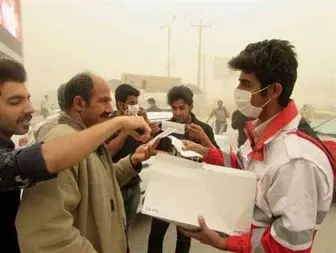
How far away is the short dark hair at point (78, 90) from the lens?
1.22m

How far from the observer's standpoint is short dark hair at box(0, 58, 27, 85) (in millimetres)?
808

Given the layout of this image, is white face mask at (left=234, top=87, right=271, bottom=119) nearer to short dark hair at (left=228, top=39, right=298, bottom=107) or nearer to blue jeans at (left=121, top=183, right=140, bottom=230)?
short dark hair at (left=228, top=39, right=298, bottom=107)

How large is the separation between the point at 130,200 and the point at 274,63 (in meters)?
1.59

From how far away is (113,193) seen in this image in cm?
115

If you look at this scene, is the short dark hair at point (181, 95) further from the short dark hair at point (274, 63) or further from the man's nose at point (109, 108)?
the short dark hair at point (274, 63)

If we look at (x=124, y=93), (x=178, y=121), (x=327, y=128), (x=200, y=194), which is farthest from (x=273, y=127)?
(x=327, y=128)

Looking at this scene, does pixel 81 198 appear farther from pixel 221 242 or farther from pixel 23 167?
pixel 221 242

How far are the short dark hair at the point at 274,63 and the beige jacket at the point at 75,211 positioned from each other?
63 centimetres

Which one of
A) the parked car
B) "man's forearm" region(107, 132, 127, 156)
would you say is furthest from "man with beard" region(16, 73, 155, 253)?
the parked car

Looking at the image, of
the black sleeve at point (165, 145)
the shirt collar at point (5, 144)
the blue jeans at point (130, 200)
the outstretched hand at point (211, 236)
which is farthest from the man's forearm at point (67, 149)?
the blue jeans at point (130, 200)

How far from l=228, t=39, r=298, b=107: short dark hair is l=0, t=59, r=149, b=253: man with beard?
436 millimetres

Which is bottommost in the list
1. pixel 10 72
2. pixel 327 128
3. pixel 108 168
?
pixel 327 128

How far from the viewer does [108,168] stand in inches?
46.3

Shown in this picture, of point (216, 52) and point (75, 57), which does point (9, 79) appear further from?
point (216, 52)
